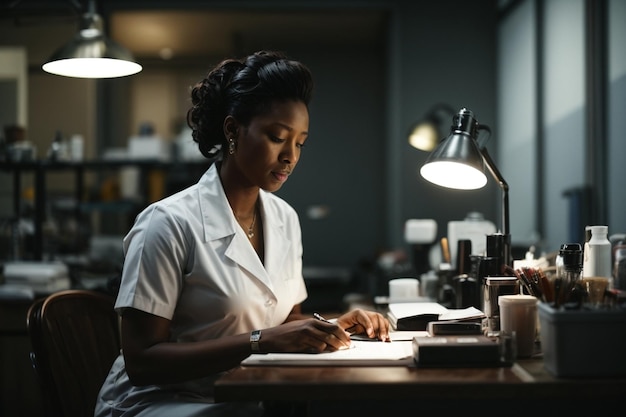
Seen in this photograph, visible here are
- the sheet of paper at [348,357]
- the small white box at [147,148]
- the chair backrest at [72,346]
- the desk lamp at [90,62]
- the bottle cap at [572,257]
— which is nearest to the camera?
the sheet of paper at [348,357]

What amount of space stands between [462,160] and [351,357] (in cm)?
50

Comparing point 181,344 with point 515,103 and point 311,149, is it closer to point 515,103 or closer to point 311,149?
point 515,103

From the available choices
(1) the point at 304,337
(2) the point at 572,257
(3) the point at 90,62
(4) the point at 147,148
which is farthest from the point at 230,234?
(4) the point at 147,148

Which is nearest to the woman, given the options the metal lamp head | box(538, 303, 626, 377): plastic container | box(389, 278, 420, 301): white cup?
the metal lamp head

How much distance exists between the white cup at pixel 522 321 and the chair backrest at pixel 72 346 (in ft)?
3.57

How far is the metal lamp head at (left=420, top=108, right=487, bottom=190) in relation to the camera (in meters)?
1.55

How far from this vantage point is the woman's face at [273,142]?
1718 millimetres

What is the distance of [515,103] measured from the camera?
489 centimetres

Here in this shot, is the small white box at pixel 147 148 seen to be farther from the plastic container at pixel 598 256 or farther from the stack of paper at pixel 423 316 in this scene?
the plastic container at pixel 598 256

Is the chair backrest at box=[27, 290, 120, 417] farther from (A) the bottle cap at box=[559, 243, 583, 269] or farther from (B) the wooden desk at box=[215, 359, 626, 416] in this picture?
(A) the bottle cap at box=[559, 243, 583, 269]

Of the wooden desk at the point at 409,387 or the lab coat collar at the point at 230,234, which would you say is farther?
the lab coat collar at the point at 230,234

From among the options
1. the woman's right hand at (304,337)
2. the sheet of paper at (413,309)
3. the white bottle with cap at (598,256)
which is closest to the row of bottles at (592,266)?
the white bottle with cap at (598,256)

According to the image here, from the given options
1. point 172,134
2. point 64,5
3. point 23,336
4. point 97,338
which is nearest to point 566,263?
point 97,338

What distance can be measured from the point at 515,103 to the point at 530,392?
399 cm
